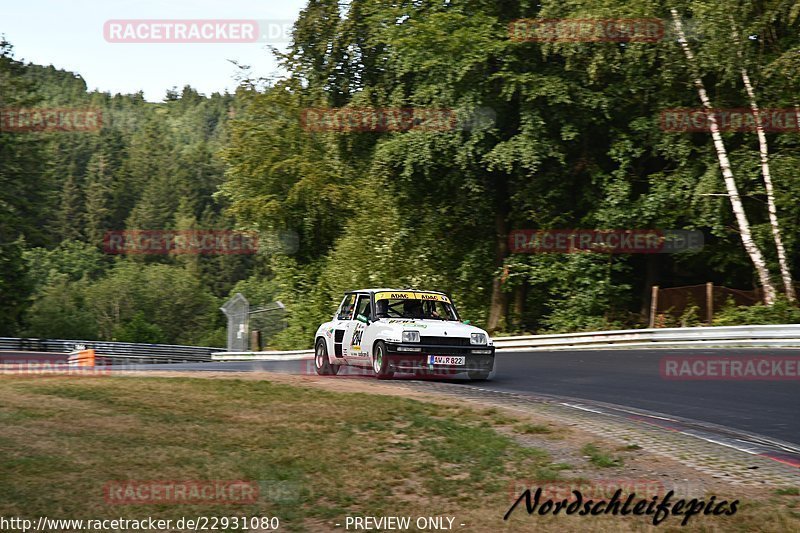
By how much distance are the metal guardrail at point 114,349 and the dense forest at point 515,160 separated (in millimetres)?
12295

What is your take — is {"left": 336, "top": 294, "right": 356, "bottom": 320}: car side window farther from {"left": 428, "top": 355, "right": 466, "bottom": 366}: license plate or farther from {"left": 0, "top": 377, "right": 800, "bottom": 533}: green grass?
{"left": 0, "top": 377, "right": 800, "bottom": 533}: green grass

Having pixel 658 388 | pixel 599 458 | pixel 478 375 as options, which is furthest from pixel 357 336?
pixel 599 458

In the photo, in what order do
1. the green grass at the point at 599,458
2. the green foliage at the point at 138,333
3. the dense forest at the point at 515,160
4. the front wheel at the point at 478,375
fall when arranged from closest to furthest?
the green grass at the point at 599,458 → the front wheel at the point at 478,375 → the dense forest at the point at 515,160 → the green foliage at the point at 138,333

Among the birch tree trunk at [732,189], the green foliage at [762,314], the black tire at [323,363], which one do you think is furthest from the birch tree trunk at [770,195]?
the black tire at [323,363]

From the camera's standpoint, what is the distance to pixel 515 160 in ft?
95.2

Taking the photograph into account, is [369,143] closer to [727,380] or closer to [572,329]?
[572,329]

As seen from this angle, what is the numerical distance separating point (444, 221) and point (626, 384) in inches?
706

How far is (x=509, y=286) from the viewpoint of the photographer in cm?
3147

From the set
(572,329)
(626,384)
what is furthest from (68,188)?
(626,384)

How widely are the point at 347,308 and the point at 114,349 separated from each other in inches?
1471

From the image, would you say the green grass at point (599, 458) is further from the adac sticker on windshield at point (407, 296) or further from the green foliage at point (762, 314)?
the green foliage at point (762, 314)

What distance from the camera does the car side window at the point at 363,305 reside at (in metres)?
17.5

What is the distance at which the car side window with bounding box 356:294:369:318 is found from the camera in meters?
17.5

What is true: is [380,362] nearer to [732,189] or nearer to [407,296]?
[407,296]
